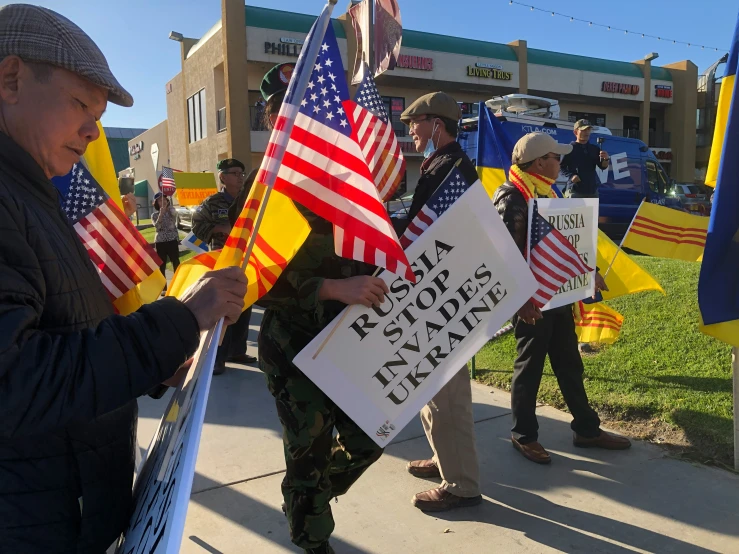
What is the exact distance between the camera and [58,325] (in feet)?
3.86

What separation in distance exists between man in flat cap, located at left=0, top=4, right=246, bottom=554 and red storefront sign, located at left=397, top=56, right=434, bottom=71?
25.8 m

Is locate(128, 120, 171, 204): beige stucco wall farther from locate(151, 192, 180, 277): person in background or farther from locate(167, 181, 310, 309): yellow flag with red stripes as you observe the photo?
locate(167, 181, 310, 309): yellow flag with red stripes

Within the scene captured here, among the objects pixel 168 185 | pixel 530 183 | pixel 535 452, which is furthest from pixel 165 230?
pixel 535 452

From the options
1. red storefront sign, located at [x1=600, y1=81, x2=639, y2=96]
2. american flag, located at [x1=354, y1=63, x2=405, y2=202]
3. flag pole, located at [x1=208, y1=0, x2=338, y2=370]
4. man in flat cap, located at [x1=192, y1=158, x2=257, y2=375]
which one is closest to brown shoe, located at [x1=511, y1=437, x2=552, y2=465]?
american flag, located at [x1=354, y1=63, x2=405, y2=202]

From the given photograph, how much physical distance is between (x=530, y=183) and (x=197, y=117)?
28156mm

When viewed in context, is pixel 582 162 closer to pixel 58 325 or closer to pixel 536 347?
pixel 536 347

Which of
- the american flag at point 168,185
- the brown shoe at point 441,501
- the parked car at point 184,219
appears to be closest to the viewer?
the brown shoe at point 441,501

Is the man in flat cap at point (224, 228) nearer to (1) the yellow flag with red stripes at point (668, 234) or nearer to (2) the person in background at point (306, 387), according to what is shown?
(2) the person in background at point (306, 387)

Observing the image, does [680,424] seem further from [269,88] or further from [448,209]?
[269,88]

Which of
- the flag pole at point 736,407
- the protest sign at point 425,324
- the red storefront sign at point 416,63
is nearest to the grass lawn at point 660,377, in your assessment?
the flag pole at point 736,407

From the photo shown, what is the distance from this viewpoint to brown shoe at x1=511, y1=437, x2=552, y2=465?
3.50 m

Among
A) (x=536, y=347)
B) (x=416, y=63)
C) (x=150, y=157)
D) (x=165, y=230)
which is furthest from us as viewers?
(x=150, y=157)

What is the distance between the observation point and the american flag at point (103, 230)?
266cm

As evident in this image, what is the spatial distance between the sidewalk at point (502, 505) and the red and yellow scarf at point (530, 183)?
5.40ft
